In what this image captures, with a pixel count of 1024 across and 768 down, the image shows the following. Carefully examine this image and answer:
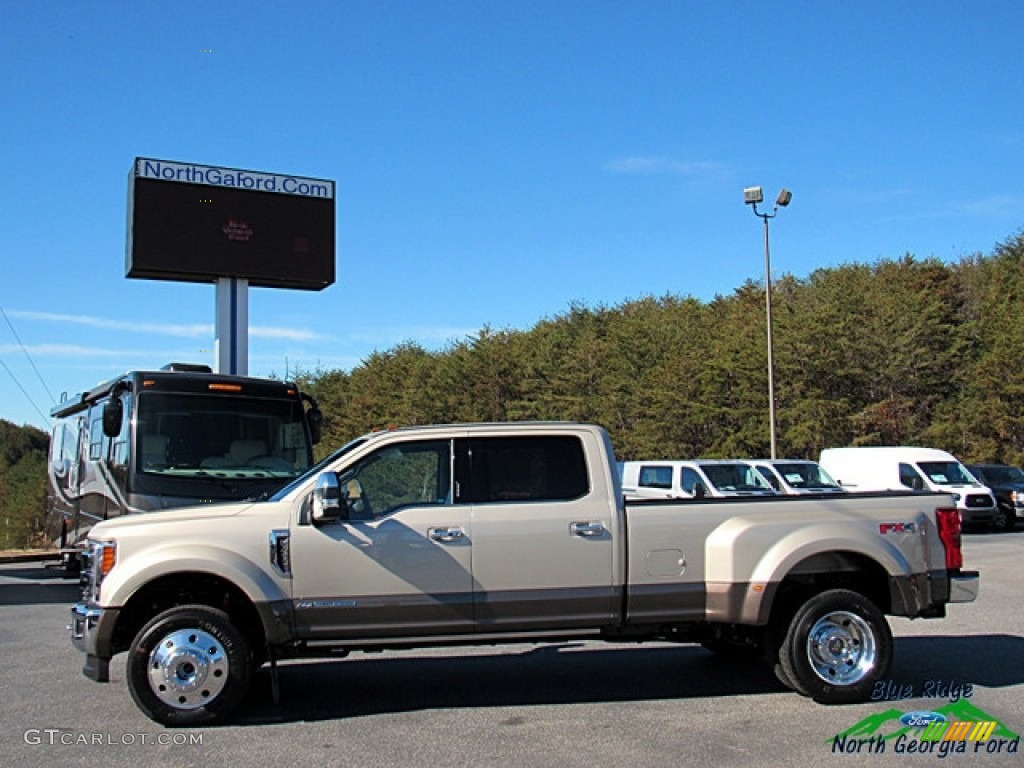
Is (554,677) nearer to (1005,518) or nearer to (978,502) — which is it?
(978,502)

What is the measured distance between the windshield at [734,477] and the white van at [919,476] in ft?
13.8

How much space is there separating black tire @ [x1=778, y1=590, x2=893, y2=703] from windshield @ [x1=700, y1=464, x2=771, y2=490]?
56.3 ft

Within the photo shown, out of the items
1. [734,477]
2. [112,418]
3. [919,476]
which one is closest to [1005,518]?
[919,476]

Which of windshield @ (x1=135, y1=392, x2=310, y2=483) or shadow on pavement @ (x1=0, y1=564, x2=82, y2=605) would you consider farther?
shadow on pavement @ (x1=0, y1=564, x2=82, y2=605)

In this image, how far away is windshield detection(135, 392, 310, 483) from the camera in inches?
495

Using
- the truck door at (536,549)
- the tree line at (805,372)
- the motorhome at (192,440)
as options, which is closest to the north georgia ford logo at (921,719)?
the truck door at (536,549)

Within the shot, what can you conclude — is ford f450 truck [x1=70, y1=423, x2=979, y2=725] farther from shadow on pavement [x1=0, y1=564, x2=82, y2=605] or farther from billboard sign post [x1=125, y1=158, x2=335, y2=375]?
billboard sign post [x1=125, y1=158, x2=335, y2=375]

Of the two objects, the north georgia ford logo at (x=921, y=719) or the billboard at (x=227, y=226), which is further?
the billboard at (x=227, y=226)

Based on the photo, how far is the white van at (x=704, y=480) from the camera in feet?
80.1

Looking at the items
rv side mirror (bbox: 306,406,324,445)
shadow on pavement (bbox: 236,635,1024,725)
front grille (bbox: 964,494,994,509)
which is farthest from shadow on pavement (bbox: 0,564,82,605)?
front grille (bbox: 964,494,994,509)

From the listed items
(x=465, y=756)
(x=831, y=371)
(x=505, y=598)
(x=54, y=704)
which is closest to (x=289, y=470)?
(x=54, y=704)

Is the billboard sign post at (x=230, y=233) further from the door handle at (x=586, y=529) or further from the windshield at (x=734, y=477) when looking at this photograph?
the door handle at (x=586, y=529)

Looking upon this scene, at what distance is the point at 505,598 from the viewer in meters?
7.19

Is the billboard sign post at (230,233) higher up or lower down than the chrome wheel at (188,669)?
higher up
